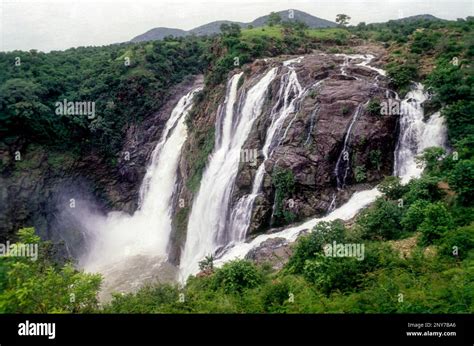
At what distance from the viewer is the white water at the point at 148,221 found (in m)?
22.5

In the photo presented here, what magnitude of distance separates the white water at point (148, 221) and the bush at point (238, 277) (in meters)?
12.4

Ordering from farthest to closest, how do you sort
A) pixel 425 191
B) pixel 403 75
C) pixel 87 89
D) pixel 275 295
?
pixel 87 89 → pixel 403 75 → pixel 425 191 → pixel 275 295

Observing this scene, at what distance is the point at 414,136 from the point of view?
13953 mm

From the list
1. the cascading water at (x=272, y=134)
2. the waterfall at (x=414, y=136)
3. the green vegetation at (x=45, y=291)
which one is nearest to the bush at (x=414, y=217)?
the waterfall at (x=414, y=136)

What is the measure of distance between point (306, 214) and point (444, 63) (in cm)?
780

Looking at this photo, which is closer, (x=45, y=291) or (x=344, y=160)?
(x=45, y=291)

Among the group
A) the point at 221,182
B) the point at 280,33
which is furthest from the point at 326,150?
the point at 280,33

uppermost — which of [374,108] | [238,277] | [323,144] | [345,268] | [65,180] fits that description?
[374,108]

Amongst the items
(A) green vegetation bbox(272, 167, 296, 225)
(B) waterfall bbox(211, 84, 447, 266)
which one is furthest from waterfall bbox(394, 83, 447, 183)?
(A) green vegetation bbox(272, 167, 296, 225)

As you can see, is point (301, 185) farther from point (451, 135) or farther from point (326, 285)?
point (326, 285)

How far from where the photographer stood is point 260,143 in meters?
16.5

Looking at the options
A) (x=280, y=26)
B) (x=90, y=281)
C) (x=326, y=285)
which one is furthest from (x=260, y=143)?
(x=280, y=26)

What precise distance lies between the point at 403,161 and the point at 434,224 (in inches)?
199

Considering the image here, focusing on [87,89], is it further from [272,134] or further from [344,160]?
[344,160]
